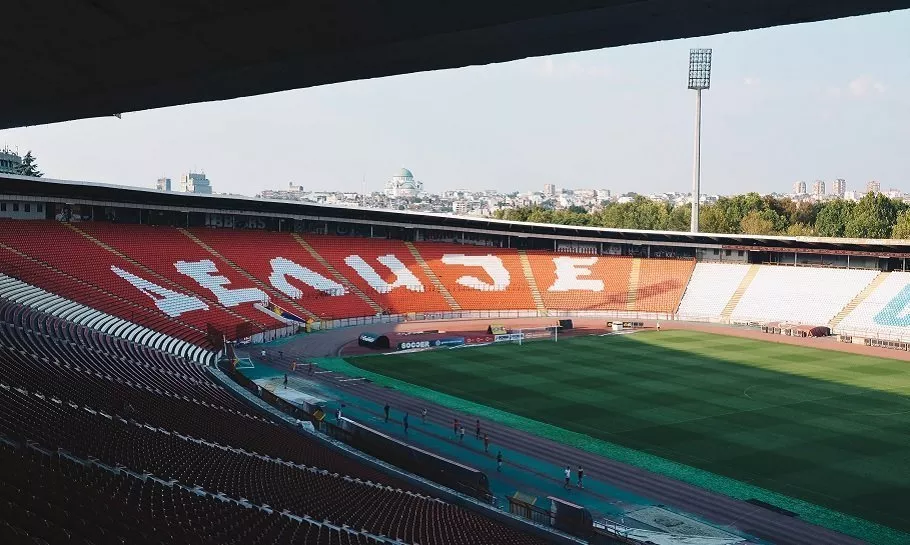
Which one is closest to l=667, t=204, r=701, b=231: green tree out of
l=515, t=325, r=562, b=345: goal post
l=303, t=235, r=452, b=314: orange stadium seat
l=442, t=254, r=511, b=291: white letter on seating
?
l=442, t=254, r=511, b=291: white letter on seating

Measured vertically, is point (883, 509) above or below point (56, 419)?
below

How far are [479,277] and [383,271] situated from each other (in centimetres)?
828

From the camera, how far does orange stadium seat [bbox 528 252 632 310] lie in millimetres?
69650

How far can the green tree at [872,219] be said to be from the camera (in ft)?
→ 389

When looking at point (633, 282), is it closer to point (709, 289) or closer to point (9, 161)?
point (709, 289)

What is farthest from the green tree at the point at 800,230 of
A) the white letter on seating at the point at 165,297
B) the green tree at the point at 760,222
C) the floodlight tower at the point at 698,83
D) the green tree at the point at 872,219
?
the white letter on seating at the point at 165,297

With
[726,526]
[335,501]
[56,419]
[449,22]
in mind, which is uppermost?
[449,22]

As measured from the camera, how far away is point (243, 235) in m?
66.9

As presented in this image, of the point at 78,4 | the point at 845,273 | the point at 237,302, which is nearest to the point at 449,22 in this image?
the point at 78,4

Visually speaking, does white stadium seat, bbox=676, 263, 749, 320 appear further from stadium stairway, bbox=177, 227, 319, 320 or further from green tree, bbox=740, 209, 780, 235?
green tree, bbox=740, 209, 780, 235

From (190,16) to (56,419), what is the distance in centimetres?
1182

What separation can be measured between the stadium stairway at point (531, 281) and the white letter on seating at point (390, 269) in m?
9.51

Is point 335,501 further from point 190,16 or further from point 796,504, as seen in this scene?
point 796,504

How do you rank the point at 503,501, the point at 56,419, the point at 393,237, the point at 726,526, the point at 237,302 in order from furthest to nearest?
the point at 393,237
the point at 237,302
the point at 503,501
the point at 726,526
the point at 56,419
